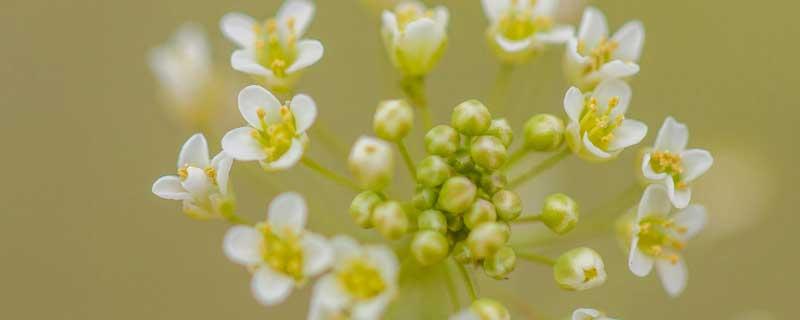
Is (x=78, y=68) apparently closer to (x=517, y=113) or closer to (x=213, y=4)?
(x=213, y=4)

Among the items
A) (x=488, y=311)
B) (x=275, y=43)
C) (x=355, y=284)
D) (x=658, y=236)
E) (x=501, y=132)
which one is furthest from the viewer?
(x=275, y=43)

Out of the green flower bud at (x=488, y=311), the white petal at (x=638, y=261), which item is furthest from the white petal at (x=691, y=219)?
the green flower bud at (x=488, y=311)

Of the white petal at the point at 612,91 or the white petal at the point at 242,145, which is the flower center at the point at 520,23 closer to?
the white petal at the point at 612,91

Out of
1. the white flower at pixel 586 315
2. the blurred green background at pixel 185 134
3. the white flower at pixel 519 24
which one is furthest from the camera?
the blurred green background at pixel 185 134

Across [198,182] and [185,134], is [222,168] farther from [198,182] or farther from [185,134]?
[185,134]

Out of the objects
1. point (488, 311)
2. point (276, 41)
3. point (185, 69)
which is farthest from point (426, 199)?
point (185, 69)
